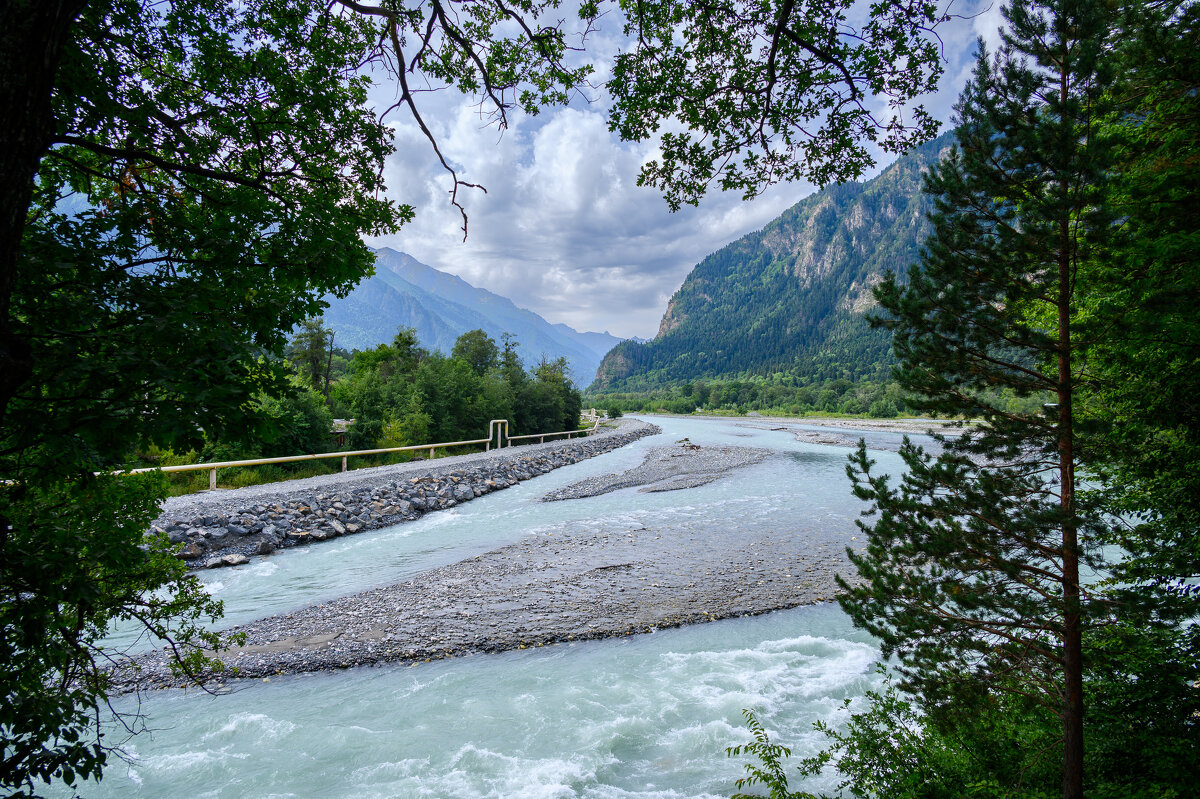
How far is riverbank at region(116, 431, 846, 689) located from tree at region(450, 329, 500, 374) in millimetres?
42404

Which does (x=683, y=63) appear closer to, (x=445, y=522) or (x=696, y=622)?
(x=696, y=622)

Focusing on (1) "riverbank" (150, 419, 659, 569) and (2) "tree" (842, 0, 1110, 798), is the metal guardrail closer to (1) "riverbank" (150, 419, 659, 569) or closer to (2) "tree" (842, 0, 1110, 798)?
(1) "riverbank" (150, 419, 659, 569)

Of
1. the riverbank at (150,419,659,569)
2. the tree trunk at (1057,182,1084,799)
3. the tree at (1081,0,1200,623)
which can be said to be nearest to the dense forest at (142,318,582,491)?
the riverbank at (150,419,659,569)

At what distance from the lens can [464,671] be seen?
22.3ft

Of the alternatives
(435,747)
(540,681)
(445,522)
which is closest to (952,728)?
(540,681)

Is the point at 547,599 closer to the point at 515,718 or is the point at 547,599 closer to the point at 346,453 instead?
the point at 515,718

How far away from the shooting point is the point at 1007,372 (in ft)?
→ 13.0

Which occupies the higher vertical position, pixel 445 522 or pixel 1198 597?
pixel 1198 597

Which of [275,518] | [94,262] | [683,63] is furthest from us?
[275,518]

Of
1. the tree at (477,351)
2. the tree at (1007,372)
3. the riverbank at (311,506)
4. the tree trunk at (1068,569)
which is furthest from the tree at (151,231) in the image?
the tree at (477,351)

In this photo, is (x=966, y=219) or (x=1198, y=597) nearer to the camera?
(x=1198, y=597)

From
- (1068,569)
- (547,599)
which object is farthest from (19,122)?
(547,599)

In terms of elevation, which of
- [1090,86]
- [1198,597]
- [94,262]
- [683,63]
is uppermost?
[683,63]

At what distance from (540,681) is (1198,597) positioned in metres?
6.29
